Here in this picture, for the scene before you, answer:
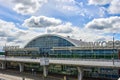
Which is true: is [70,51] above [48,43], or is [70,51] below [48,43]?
below

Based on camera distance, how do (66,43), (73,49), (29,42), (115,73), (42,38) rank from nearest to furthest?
(115,73), (73,49), (66,43), (42,38), (29,42)

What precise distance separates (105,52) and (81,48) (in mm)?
10318

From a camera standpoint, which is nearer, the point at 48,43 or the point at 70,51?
the point at 70,51

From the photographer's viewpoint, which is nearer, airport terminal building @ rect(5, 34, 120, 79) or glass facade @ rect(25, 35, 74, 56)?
airport terminal building @ rect(5, 34, 120, 79)

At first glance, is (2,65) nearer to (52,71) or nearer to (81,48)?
(52,71)

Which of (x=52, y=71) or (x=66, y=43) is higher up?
(x=66, y=43)

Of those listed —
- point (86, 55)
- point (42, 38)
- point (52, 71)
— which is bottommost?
point (52, 71)

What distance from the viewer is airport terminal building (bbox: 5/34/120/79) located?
79188 mm

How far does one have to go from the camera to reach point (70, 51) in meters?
94.2

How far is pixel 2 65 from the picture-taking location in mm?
122188

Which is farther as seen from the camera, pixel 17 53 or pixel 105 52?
pixel 17 53

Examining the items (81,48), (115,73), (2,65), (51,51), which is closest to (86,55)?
(81,48)

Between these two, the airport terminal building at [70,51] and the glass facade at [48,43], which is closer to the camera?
the airport terminal building at [70,51]

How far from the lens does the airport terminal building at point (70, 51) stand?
260 feet
